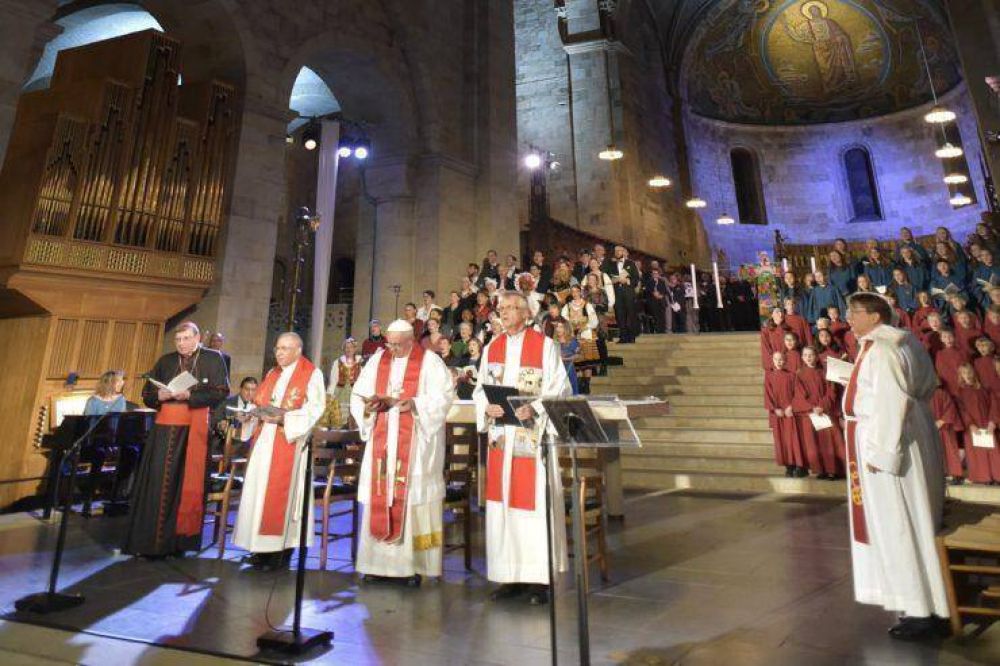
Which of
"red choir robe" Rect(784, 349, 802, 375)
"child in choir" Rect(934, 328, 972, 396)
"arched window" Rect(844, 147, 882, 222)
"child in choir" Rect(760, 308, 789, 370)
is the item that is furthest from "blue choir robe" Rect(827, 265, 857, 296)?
"arched window" Rect(844, 147, 882, 222)

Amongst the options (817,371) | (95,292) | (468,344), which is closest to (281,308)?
(95,292)

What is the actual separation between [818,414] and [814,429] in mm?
227

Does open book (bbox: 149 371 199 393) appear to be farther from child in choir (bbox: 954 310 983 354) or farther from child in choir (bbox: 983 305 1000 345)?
child in choir (bbox: 983 305 1000 345)

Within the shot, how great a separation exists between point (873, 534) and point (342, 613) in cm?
286

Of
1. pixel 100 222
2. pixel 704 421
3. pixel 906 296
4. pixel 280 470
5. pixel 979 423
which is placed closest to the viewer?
pixel 280 470

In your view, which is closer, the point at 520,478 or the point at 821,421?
the point at 520,478

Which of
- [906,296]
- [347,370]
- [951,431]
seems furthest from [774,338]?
[347,370]

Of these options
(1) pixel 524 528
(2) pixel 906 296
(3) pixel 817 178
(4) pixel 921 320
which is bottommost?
(1) pixel 524 528

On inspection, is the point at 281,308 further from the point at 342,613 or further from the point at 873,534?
the point at 873,534

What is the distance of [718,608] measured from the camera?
10.6ft

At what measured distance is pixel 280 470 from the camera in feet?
14.7

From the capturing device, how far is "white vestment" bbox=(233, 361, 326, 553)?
4352 millimetres

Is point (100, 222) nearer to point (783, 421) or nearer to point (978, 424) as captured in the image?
point (783, 421)

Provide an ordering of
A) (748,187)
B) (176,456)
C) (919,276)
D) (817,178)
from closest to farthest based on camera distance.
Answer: (176,456), (919,276), (817,178), (748,187)
